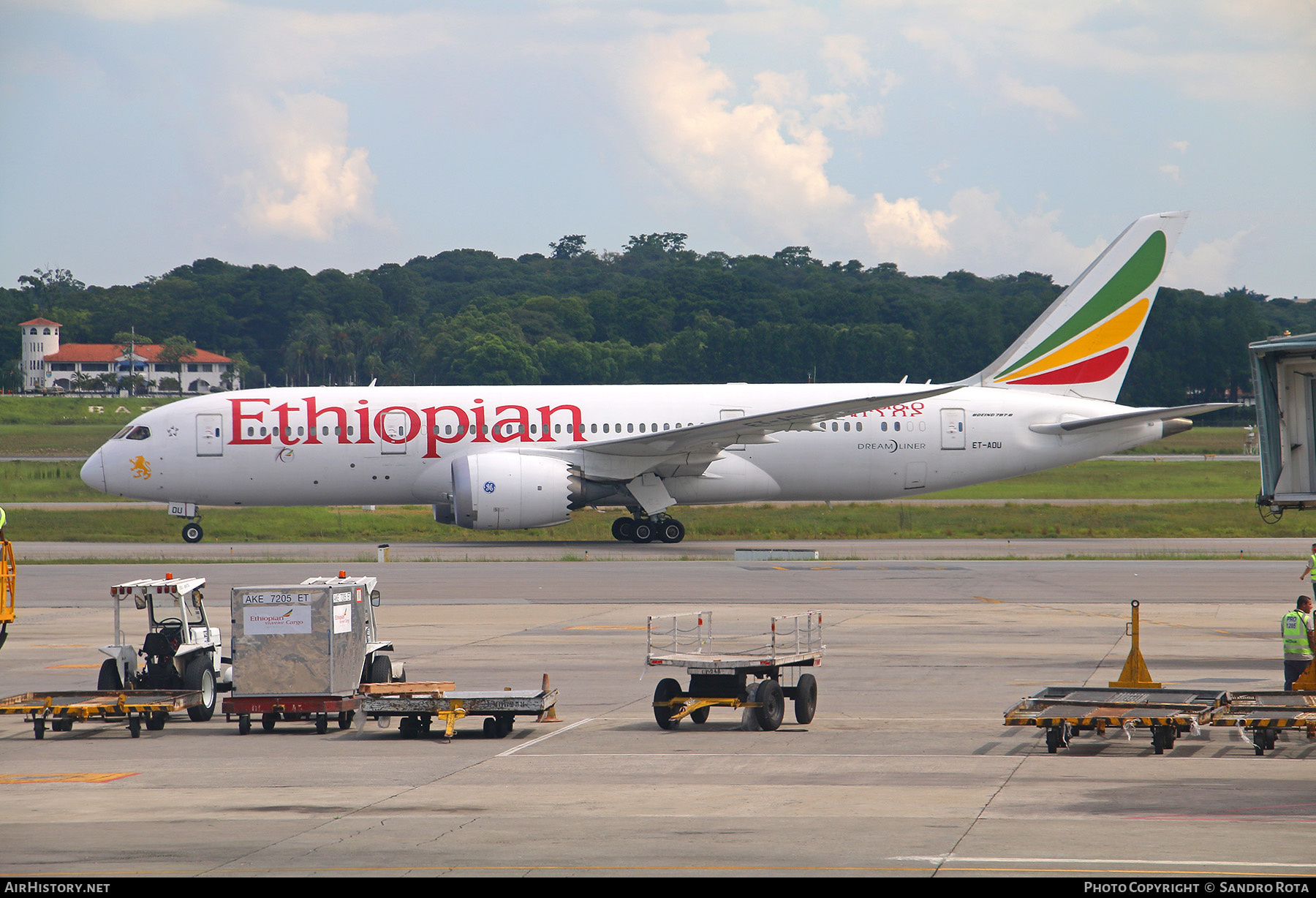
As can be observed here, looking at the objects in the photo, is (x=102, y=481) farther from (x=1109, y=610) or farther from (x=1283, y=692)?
(x=1283, y=692)

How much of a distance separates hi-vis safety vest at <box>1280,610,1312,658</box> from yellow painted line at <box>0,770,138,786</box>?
13052 mm

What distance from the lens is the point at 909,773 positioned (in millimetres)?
12539

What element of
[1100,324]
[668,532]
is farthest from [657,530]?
[1100,324]

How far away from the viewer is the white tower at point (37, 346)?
172 m

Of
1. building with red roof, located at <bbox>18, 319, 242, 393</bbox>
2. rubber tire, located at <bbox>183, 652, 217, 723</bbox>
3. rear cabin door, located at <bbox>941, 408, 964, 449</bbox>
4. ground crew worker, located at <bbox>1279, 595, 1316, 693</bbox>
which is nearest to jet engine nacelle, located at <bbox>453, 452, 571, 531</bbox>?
rear cabin door, located at <bbox>941, 408, 964, 449</bbox>

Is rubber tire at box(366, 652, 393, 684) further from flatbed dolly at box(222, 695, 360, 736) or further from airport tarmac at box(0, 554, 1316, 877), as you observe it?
airport tarmac at box(0, 554, 1316, 877)

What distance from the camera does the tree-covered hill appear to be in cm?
10788

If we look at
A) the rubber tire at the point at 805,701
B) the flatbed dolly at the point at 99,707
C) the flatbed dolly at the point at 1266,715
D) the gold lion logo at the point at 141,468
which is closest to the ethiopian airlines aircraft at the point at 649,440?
the gold lion logo at the point at 141,468

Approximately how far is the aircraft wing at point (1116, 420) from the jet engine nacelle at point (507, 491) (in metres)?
14.1

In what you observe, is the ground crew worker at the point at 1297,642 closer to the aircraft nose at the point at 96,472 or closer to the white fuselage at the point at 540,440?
the white fuselage at the point at 540,440

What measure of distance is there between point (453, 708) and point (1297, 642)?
393 inches

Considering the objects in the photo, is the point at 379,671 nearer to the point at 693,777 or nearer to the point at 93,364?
the point at 693,777

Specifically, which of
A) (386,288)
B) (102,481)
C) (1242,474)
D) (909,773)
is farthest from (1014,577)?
(386,288)

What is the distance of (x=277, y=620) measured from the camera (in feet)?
50.0
